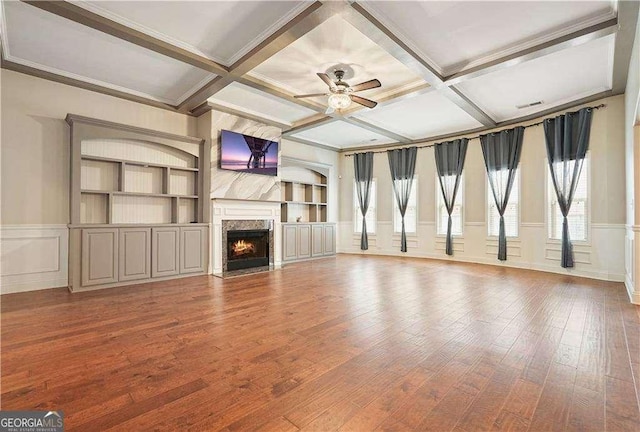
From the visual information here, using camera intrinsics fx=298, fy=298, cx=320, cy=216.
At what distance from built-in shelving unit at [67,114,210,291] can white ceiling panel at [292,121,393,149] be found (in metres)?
3.09

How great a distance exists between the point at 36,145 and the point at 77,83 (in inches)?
46.4

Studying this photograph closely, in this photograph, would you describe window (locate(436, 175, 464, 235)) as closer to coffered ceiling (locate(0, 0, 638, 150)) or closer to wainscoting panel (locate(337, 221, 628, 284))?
wainscoting panel (locate(337, 221, 628, 284))

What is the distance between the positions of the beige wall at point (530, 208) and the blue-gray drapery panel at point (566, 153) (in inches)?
6.6

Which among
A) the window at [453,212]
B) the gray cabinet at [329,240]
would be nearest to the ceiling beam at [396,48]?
the window at [453,212]

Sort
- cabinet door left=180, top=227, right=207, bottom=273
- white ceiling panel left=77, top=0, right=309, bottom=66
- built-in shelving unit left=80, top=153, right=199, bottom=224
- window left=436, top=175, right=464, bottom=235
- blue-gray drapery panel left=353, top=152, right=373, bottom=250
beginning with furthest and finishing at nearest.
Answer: blue-gray drapery panel left=353, top=152, right=373, bottom=250
window left=436, top=175, right=464, bottom=235
cabinet door left=180, top=227, right=207, bottom=273
built-in shelving unit left=80, top=153, right=199, bottom=224
white ceiling panel left=77, top=0, right=309, bottom=66

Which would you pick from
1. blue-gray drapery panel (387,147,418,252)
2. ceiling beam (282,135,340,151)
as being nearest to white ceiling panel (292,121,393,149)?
ceiling beam (282,135,340,151)

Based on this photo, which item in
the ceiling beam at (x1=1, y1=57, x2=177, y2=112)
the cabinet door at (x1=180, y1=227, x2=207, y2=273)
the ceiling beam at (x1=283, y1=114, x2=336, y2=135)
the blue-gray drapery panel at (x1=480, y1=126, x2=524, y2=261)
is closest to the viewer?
the ceiling beam at (x1=1, y1=57, x2=177, y2=112)

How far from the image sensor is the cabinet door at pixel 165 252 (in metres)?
5.23

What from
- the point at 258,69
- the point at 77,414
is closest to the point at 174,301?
the point at 77,414

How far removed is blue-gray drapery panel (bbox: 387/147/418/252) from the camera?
8.68 metres

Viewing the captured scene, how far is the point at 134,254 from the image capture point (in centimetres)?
501

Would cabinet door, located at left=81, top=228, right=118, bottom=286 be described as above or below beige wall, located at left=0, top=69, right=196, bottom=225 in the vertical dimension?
below

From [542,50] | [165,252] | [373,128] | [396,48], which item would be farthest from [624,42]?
[165,252]

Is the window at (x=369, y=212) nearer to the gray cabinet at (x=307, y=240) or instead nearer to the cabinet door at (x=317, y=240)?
the gray cabinet at (x=307, y=240)
